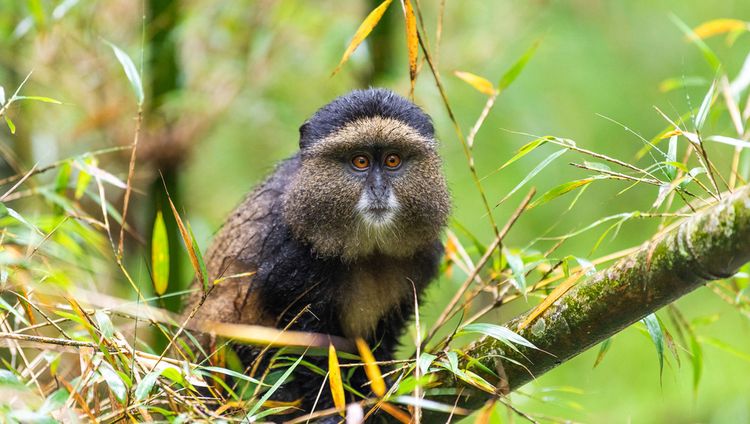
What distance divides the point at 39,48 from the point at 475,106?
277cm

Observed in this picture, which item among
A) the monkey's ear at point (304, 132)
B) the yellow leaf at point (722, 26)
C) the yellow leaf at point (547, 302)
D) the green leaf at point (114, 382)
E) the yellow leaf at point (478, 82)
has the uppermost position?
the yellow leaf at point (722, 26)

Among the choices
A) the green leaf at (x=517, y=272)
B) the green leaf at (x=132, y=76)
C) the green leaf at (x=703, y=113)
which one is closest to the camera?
the green leaf at (x=703, y=113)

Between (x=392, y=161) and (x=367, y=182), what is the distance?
0.13 metres

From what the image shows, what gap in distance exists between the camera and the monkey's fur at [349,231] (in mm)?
3285

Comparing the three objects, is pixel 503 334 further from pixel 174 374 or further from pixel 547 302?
pixel 174 374

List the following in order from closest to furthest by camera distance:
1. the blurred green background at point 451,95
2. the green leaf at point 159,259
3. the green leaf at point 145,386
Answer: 1. the green leaf at point 145,386
2. the green leaf at point 159,259
3. the blurred green background at point 451,95

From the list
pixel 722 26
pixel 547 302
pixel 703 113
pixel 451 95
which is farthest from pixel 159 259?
pixel 451 95

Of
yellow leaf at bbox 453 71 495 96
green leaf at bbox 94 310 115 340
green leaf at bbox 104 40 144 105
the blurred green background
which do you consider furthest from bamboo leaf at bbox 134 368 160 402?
the blurred green background

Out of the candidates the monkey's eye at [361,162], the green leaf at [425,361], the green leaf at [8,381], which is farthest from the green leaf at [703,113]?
→ the green leaf at [8,381]

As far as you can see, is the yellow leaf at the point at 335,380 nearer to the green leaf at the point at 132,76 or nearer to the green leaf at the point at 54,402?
the green leaf at the point at 54,402

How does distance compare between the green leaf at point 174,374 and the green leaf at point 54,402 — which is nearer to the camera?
the green leaf at point 54,402

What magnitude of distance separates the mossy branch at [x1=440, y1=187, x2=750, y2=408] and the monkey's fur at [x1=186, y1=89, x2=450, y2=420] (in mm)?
785

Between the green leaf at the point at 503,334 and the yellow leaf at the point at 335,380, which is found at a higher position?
the green leaf at the point at 503,334

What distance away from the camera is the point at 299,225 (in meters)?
3.36
